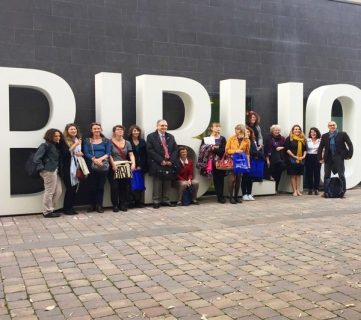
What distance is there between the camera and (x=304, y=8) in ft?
39.7

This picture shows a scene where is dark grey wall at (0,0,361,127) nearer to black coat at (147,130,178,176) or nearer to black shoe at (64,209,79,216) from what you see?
black coat at (147,130,178,176)

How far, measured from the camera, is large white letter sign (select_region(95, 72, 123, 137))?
29.9 feet

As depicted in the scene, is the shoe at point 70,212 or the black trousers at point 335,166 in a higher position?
the black trousers at point 335,166

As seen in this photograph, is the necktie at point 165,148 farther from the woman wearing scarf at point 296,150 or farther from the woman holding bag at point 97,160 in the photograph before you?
the woman wearing scarf at point 296,150

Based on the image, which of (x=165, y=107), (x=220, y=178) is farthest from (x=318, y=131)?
(x=165, y=107)

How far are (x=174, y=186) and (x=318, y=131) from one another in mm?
3638

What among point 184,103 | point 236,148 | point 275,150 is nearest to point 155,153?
point 184,103

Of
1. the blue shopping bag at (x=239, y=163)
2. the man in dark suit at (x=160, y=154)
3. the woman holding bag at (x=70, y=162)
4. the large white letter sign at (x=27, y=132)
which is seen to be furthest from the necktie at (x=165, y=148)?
the large white letter sign at (x=27, y=132)

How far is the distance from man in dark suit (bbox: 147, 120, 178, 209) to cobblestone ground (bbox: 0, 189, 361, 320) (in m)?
1.01

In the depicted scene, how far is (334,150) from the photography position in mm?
10445

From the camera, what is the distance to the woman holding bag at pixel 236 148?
9820 millimetres

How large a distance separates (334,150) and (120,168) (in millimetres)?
4594

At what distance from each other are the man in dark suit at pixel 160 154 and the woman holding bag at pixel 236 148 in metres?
1.15

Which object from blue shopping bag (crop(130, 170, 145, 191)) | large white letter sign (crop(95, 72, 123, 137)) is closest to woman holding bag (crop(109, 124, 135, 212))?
blue shopping bag (crop(130, 170, 145, 191))
